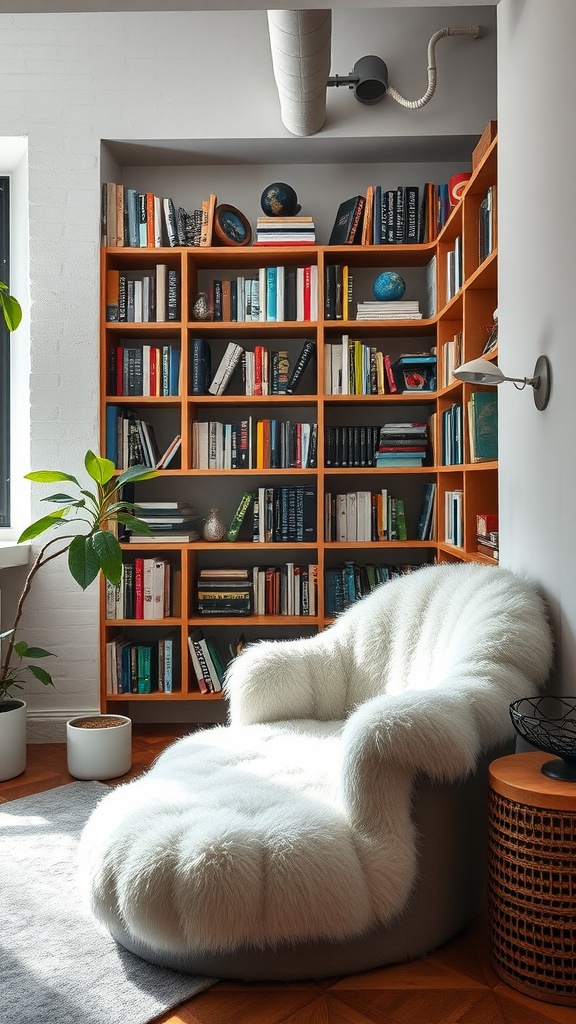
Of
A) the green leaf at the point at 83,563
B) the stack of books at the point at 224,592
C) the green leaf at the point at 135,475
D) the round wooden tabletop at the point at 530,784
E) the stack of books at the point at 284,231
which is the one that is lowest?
the round wooden tabletop at the point at 530,784

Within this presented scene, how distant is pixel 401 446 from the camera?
382 cm

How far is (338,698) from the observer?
8.43 ft

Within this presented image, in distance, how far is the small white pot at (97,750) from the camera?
3123 mm

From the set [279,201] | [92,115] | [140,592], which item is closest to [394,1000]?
[140,592]

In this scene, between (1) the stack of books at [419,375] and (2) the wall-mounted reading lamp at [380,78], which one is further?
(1) the stack of books at [419,375]

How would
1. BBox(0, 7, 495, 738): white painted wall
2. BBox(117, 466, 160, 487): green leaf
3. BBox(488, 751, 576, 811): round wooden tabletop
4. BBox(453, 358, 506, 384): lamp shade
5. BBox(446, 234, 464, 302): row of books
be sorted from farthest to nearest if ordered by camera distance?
BBox(0, 7, 495, 738): white painted wall → BBox(446, 234, 464, 302): row of books → BBox(117, 466, 160, 487): green leaf → BBox(453, 358, 506, 384): lamp shade → BBox(488, 751, 576, 811): round wooden tabletop

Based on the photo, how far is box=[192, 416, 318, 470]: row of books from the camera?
12.5ft

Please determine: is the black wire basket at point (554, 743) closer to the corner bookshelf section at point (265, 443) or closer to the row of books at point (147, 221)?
the corner bookshelf section at point (265, 443)

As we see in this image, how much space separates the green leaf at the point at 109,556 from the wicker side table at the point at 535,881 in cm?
160

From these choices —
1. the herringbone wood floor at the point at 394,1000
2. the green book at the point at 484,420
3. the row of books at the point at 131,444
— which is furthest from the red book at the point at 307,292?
the herringbone wood floor at the point at 394,1000

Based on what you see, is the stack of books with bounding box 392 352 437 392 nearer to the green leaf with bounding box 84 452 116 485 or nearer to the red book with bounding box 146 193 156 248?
the red book with bounding box 146 193 156 248

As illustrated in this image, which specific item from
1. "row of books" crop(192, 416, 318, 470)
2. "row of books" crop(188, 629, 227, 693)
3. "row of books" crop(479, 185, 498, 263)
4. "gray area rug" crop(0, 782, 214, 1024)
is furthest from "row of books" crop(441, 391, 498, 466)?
Result: "gray area rug" crop(0, 782, 214, 1024)

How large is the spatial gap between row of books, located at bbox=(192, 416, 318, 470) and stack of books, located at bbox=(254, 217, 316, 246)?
30.0 inches

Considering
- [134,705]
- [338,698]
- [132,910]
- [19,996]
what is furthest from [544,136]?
[134,705]
